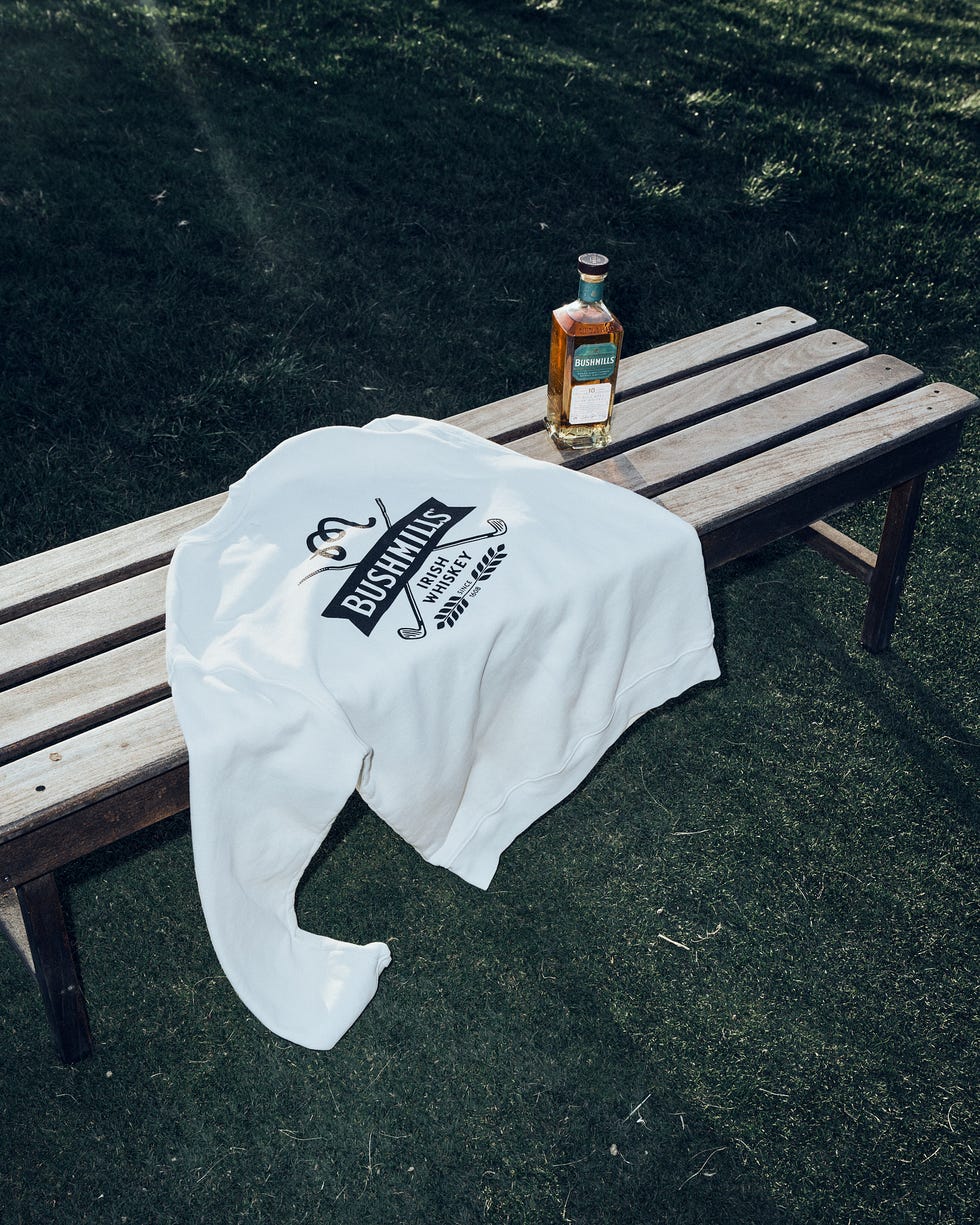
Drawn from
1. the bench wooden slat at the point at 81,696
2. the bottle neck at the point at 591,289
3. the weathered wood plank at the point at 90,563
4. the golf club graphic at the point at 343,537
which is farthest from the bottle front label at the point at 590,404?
the bench wooden slat at the point at 81,696

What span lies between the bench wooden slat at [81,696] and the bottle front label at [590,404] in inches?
41.5

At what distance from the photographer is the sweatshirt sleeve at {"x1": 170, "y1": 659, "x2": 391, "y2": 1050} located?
174 centimetres

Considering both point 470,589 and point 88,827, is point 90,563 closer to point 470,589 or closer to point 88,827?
point 88,827

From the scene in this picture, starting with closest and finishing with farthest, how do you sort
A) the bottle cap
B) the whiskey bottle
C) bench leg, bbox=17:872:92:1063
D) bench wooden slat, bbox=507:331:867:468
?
bench leg, bbox=17:872:92:1063, the bottle cap, the whiskey bottle, bench wooden slat, bbox=507:331:867:468

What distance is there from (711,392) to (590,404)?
49 cm

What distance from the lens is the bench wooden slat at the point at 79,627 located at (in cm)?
205

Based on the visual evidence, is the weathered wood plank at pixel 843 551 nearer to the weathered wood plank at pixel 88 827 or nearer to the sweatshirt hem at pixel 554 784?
the sweatshirt hem at pixel 554 784

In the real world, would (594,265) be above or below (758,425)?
above

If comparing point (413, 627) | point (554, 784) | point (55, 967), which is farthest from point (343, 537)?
point (55, 967)

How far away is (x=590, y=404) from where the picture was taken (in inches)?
97.3

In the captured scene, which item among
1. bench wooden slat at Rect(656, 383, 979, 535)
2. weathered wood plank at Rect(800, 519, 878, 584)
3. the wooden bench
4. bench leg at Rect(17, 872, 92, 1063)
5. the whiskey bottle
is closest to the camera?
the wooden bench

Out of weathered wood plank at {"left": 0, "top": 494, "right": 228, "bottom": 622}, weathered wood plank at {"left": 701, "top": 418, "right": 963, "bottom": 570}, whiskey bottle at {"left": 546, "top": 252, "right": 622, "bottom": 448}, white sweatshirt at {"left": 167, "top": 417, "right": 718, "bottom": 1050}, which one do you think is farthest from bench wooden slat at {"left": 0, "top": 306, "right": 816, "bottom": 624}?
weathered wood plank at {"left": 701, "top": 418, "right": 963, "bottom": 570}

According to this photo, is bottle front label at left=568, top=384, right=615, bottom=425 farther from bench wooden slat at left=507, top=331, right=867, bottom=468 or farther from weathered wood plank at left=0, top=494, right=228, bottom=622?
weathered wood plank at left=0, top=494, right=228, bottom=622

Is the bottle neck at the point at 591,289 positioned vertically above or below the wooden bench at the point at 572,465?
above
